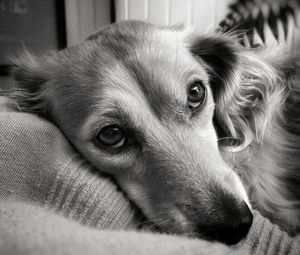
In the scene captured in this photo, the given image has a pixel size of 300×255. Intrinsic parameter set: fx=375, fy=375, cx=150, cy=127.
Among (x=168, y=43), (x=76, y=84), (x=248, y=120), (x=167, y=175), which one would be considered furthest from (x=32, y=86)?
(x=248, y=120)

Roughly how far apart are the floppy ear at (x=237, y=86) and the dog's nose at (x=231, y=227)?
49 centimetres

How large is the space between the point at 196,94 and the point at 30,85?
699mm

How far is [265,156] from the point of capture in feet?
4.82

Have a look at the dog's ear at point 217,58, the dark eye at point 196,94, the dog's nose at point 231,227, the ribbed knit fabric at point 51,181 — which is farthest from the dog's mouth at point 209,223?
the dog's ear at point 217,58

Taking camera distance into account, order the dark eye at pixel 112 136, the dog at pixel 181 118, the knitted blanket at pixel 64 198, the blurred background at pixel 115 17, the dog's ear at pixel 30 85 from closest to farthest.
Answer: the knitted blanket at pixel 64 198
the dog at pixel 181 118
the dark eye at pixel 112 136
the dog's ear at pixel 30 85
the blurred background at pixel 115 17

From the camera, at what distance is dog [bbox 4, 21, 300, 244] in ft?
3.60

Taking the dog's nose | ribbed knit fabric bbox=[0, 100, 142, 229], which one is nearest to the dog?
the dog's nose

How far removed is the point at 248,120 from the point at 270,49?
394 millimetres

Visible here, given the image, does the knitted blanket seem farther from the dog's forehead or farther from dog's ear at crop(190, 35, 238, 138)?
dog's ear at crop(190, 35, 238, 138)

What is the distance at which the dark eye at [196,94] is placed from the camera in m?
1.31

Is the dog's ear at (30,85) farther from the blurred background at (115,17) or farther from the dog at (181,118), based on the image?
the blurred background at (115,17)

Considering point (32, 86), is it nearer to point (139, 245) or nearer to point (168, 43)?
point (168, 43)

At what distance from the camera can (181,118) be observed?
1.24 m

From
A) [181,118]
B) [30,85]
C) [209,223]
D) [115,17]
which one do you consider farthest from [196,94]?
[115,17]
